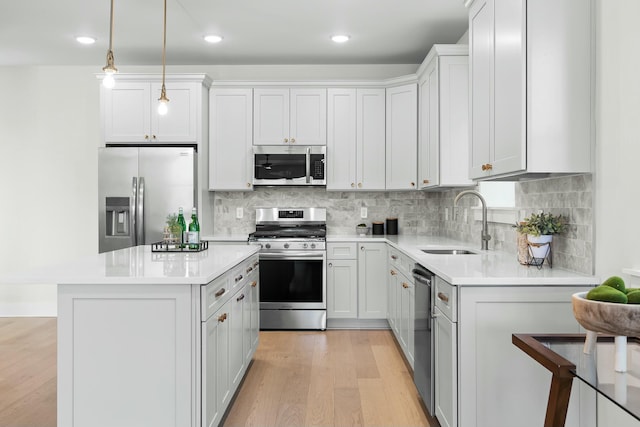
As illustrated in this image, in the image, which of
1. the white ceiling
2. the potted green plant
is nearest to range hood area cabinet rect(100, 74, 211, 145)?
the white ceiling

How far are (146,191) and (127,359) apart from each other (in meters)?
2.82

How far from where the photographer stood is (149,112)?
503 cm

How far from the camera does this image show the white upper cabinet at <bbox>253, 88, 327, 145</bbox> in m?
5.16

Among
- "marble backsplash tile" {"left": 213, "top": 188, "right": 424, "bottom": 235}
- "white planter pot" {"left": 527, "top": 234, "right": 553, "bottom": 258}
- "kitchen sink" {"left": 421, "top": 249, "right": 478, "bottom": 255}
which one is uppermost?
"marble backsplash tile" {"left": 213, "top": 188, "right": 424, "bottom": 235}

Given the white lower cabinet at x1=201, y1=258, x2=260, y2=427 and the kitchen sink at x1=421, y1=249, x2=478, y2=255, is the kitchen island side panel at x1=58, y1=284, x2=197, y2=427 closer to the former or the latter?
the white lower cabinet at x1=201, y1=258, x2=260, y2=427

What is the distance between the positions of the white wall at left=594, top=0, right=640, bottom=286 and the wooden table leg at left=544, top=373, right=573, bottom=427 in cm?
77

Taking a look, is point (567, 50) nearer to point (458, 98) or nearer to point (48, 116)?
point (458, 98)

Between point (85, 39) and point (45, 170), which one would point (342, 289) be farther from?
point (45, 170)

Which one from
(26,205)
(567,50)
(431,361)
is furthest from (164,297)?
(26,205)

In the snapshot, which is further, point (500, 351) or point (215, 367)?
point (215, 367)

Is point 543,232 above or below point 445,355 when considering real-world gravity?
above

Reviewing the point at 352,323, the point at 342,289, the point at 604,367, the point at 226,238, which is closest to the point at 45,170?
the point at 226,238

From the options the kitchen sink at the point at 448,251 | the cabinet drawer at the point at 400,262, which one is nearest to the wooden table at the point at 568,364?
the cabinet drawer at the point at 400,262

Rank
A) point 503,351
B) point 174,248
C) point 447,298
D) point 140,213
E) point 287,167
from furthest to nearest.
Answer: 1. point 287,167
2. point 140,213
3. point 174,248
4. point 447,298
5. point 503,351
